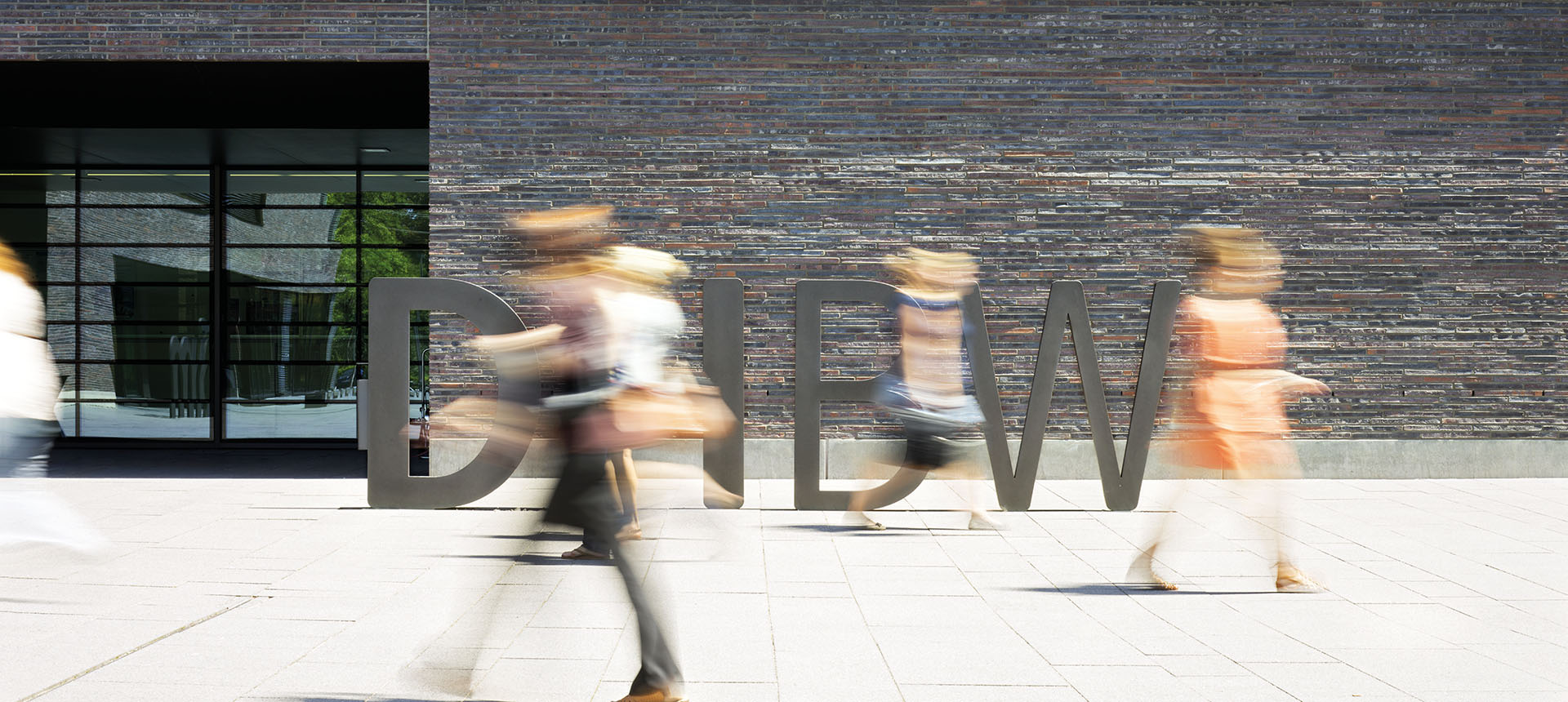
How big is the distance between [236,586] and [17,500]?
3.60ft

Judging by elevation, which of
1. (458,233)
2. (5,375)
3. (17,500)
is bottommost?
(17,500)

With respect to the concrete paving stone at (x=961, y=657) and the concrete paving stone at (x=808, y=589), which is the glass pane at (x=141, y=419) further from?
the concrete paving stone at (x=961, y=657)

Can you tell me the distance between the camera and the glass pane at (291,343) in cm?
1334

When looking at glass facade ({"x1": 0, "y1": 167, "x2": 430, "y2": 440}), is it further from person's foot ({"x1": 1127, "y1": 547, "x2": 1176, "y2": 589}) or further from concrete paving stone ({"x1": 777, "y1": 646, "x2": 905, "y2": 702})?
concrete paving stone ({"x1": 777, "y1": 646, "x2": 905, "y2": 702})

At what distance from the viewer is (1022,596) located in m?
5.23

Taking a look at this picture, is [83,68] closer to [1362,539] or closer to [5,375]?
[5,375]

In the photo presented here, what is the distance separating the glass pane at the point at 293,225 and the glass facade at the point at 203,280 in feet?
0.05

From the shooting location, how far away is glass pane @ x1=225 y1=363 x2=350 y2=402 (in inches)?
521

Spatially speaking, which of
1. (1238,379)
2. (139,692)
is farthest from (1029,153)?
(139,692)

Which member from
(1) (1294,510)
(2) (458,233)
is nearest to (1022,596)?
(1) (1294,510)

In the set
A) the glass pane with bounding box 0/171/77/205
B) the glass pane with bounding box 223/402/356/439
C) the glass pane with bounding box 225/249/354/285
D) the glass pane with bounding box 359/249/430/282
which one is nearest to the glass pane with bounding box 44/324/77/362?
the glass pane with bounding box 0/171/77/205

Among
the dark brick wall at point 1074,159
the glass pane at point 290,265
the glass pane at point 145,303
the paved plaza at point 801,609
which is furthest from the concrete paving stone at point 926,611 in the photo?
the glass pane at point 145,303

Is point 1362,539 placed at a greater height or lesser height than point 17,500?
lesser

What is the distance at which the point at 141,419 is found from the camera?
13406mm
